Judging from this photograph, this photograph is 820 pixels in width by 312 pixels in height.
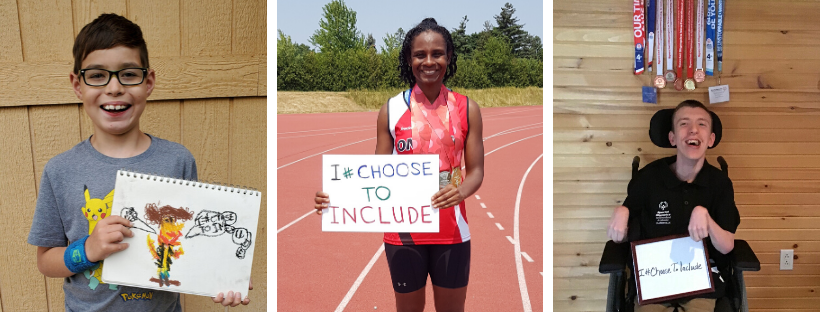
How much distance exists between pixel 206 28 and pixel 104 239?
1.08 metres

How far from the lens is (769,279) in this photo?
10.1 feet

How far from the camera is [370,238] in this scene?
20.2ft

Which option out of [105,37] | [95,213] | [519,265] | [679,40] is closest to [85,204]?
[95,213]

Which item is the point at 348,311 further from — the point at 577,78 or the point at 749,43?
the point at 749,43

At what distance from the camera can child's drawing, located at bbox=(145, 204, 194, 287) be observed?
162 cm

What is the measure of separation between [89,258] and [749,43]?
2.95 m

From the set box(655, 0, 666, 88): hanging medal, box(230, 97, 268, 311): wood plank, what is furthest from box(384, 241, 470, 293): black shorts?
box(655, 0, 666, 88): hanging medal

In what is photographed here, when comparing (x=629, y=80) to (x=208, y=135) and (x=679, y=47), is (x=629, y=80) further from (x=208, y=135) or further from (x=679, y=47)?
(x=208, y=135)

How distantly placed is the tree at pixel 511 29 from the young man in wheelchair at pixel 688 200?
1184 millimetres

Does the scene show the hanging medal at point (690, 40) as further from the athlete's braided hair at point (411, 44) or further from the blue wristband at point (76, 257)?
the blue wristband at point (76, 257)

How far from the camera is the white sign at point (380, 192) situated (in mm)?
2049

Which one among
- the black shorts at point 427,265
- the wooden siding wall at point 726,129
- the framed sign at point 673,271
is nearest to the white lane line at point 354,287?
the wooden siding wall at point 726,129

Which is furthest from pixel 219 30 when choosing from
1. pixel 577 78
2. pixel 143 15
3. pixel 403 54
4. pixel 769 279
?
pixel 769 279

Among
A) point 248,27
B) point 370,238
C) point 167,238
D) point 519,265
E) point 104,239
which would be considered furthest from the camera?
point 370,238
